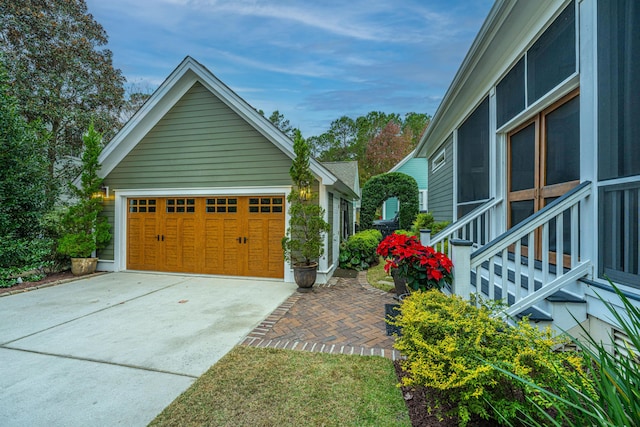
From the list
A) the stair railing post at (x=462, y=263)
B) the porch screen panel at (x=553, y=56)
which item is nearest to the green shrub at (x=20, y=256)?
the stair railing post at (x=462, y=263)

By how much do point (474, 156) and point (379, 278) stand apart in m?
3.51

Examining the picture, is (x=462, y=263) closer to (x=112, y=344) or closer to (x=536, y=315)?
(x=536, y=315)

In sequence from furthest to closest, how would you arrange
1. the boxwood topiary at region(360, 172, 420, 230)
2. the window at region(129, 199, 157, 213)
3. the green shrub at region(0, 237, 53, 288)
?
the boxwood topiary at region(360, 172, 420, 230), the window at region(129, 199, 157, 213), the green shrub at region(0, 237, 53, 288)

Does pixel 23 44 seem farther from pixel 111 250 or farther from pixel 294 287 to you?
pixel 294 287

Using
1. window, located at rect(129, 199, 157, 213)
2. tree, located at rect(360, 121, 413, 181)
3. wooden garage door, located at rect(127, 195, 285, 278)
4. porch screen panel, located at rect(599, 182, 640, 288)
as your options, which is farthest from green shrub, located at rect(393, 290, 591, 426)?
tree, located at rect(360, 121, 413, 181)

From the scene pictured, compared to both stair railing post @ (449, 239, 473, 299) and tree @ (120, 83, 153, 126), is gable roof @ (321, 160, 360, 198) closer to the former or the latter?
tree @ (120, 83, 153, 126)

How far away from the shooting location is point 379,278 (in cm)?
715

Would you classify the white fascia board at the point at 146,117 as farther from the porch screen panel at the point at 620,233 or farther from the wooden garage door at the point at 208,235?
the porch screen panel at the point at 620,233

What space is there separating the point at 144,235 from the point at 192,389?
21.8 feet

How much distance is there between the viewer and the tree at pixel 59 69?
11023 millimetres

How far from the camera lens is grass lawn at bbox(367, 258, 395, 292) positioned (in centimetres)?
630

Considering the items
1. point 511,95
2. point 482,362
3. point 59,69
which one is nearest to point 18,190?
point 59,69

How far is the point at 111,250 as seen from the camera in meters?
8.09

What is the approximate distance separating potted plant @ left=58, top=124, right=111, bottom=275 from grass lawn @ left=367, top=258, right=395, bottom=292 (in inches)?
285
